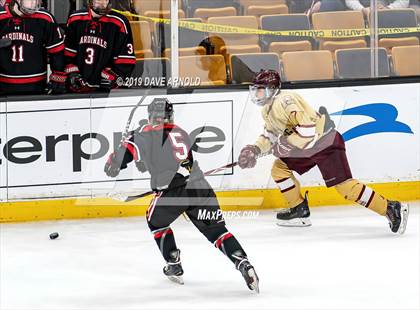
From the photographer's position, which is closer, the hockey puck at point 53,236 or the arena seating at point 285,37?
the hockey puck at point 53,236

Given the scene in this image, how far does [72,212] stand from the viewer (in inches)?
317

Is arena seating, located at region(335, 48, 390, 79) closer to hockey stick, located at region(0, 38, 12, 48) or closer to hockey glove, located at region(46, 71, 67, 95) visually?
hockey glove, located at region(46, 71, 67, 95)

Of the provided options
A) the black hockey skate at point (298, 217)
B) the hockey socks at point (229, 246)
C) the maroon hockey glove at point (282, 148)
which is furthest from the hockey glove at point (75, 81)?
the hockey socks at point (229, 246)

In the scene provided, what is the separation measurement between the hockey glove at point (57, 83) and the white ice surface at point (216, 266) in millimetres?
800

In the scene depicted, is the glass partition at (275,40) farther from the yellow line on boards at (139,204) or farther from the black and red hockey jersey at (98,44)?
the yellow line on boards at (139,204)

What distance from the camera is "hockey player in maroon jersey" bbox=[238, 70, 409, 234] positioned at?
766 centimetres

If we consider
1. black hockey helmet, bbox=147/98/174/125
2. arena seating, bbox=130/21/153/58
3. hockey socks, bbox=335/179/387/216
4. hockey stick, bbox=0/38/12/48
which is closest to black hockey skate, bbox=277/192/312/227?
hockey socks, bbox=335/179/387/216

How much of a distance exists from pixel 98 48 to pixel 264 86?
109 cm

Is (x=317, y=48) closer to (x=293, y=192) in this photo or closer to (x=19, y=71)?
(x=293, y=192)

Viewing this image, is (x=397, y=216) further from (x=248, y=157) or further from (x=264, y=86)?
(x=264, y=86)

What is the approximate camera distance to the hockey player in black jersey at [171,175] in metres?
6.44

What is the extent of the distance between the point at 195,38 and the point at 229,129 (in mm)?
617

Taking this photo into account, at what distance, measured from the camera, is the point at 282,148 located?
26.1ft

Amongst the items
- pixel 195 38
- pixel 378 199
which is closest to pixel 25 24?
pixel 195 38
